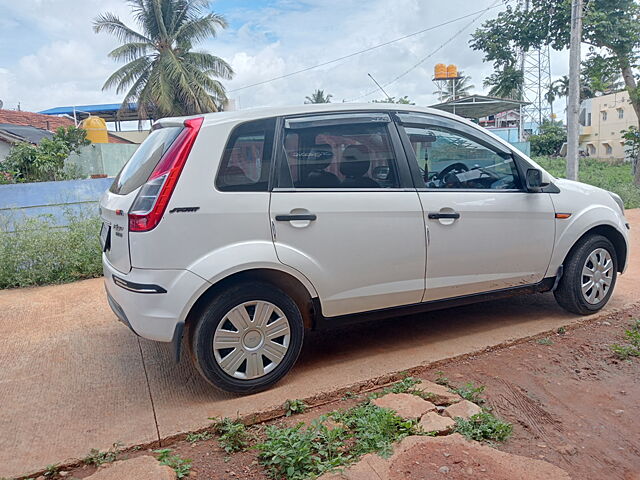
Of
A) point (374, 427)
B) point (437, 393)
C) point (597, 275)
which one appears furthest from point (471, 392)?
point (597, 275)

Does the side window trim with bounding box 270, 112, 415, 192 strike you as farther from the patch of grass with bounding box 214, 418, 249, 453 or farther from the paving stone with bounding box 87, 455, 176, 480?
the paving stone with bounding box 87, 455, 176, 480

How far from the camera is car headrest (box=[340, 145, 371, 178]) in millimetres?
3609

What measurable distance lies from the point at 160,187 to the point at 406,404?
1912mm

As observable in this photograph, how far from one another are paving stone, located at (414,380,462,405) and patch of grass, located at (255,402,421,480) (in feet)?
1.16

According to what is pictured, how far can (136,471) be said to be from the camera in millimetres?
2570

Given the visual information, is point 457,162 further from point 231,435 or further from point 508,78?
point 508,78

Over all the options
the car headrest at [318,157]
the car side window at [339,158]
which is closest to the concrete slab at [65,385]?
the car side window at [339,158]

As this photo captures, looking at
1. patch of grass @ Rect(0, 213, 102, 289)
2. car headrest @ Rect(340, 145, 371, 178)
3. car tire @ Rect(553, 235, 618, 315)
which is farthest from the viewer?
patch of grass @ Rect(0, 213, 102, 289)

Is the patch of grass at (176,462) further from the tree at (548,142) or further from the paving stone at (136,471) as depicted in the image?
the tree at (548,142)

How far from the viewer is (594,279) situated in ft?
15.1

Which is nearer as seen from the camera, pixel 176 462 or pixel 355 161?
pixel 176 462

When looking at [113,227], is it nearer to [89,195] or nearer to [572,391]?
[572,391]

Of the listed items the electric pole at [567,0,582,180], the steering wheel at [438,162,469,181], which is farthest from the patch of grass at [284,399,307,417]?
the electric pole at [567,0,582,180]

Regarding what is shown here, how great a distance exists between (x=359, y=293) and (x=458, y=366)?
88cm
